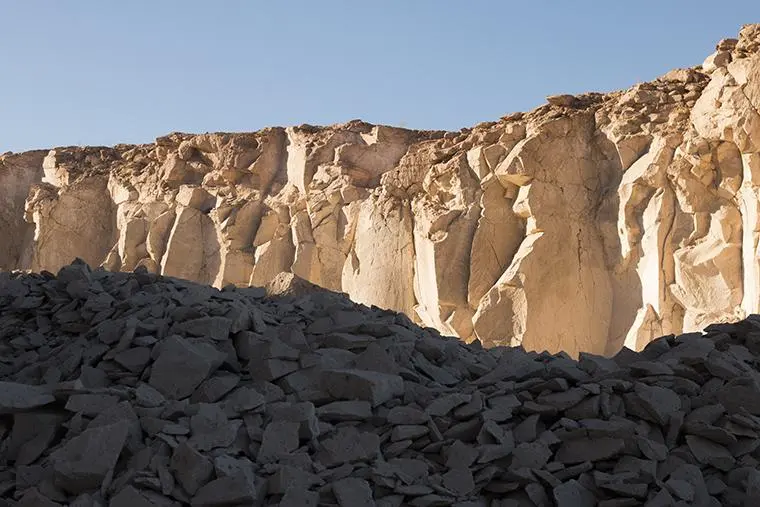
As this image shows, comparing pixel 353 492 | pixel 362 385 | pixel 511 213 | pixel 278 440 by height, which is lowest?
pixel 353 492

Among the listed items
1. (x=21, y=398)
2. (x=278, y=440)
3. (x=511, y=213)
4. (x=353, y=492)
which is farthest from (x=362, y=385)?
(x=511, y=213)

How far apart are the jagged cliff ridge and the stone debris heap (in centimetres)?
642

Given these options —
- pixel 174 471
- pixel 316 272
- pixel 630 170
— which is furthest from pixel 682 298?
pixel 174 471

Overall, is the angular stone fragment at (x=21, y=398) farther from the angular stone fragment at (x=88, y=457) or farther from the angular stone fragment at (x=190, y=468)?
the angular stone fragment at (x=190, y=468)

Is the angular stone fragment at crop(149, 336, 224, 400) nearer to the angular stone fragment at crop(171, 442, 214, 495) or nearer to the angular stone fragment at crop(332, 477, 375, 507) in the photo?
the angular stone fragment at crop(171, 442, 214, 495)

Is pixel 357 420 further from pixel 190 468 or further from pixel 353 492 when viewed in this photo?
pixel 190 468

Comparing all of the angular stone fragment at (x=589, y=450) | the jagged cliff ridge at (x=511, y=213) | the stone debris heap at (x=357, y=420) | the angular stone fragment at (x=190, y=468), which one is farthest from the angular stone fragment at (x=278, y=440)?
the jagged cliff ridge at (x=511, y=213)

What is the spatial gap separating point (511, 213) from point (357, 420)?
9.16m

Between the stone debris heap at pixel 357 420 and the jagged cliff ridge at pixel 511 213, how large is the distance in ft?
21.1

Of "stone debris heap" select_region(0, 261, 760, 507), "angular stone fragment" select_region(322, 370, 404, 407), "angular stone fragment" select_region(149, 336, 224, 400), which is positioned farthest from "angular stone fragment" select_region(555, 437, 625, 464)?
"angular stone fragment" select_region(149, 336, 224, 400)

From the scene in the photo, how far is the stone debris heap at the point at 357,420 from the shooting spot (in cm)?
322

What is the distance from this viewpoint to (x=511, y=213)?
12.5 meters

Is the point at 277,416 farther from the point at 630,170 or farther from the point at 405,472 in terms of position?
the point at 630,170

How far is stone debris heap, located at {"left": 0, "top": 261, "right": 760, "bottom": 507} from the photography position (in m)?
3.22
